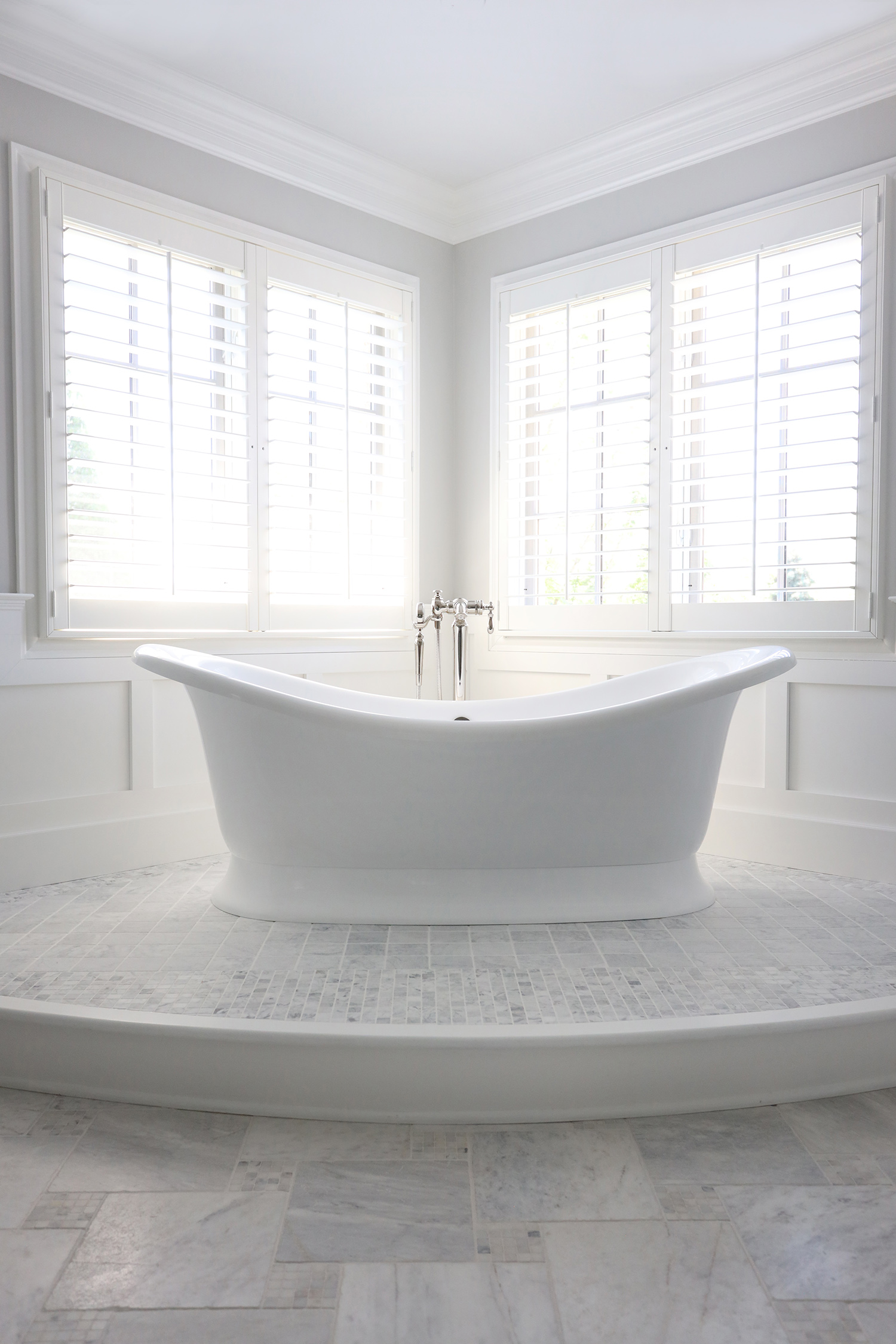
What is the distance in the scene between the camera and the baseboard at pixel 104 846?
9.21 feet

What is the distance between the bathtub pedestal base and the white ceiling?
2326mm

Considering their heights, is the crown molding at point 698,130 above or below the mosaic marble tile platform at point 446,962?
above

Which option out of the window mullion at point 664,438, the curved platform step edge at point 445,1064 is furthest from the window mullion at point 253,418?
the curved platform step edge at point 445,1064

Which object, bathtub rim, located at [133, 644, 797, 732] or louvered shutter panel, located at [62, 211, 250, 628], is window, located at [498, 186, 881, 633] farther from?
louvered shutter panel, located at [62, 211, 250, 628]

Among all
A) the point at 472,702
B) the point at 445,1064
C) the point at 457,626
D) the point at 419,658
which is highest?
the point at 457,626

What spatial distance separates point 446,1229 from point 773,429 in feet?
8.32

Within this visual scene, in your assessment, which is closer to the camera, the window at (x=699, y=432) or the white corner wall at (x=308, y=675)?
the white corner wall at (x=308, y=675)

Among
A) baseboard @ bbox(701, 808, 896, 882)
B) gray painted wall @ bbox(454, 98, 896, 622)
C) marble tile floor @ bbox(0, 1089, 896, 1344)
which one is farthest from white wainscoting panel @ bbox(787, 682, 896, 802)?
marble tile floor @ bbox(0, 1089, 896, 1344)

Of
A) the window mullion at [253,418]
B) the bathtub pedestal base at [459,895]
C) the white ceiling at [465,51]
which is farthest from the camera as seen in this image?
the window mullion at [253,418]

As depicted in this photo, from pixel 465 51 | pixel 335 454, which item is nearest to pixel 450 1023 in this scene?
pixel 335 454

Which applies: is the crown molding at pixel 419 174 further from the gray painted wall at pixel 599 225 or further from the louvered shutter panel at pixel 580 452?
the louvered shutter panel at pixel 580 452

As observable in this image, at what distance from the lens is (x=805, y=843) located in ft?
9.97

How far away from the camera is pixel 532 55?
290cm

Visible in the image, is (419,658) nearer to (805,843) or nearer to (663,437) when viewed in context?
(663,437)
